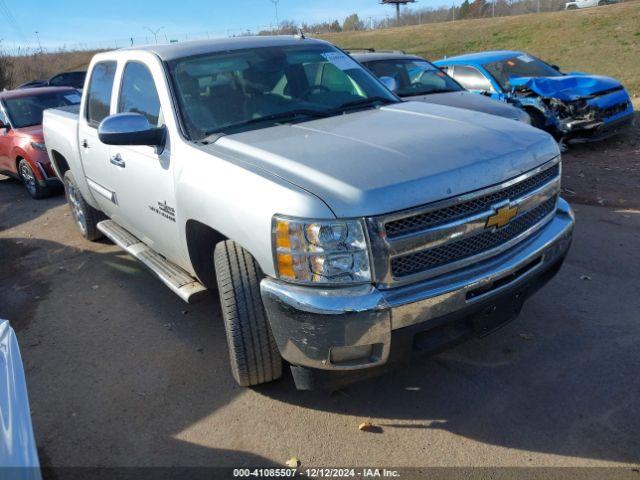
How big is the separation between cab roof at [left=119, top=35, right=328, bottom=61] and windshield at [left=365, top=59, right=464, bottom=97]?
3638 mm

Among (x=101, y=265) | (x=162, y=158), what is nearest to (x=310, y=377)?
(x=162, y=158)

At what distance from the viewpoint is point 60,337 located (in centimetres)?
415

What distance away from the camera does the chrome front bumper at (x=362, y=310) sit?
A: 2379mm

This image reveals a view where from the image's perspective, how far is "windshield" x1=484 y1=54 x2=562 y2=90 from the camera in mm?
9227

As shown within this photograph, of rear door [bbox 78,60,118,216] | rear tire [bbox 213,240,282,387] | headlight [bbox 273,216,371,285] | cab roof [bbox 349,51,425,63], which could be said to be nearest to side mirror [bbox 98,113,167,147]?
rear tire [bbox 213,240,282,387]

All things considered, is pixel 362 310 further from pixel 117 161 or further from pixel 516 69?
pixel 516 69

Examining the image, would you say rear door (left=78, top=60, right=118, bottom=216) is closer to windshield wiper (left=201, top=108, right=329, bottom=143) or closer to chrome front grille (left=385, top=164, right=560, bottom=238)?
windshield wiper (left=201, top=108, right=329, bottom=143)

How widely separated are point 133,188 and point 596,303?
11.4 ft

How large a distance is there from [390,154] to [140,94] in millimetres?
2161

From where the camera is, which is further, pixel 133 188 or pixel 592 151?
pixel 592 151

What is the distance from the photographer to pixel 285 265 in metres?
2.48

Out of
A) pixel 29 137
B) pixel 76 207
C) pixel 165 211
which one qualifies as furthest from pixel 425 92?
pixel 29 137

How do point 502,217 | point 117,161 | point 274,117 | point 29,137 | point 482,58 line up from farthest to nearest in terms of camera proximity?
point 482,58 < point 29,137 < point 117,161 < point 274,117 < point 502,217

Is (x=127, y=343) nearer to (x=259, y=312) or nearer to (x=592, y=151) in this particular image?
(x=259, y=312)
